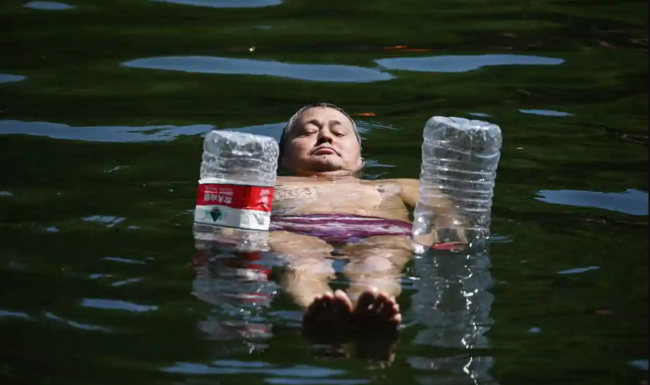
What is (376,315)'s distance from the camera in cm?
507

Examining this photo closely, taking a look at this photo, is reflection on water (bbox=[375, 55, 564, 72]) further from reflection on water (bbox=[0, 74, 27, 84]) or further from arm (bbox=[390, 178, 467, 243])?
arm (bbox=[390, 178, 467, 243])

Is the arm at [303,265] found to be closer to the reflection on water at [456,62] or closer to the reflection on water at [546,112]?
the reflection on water at [546,112]

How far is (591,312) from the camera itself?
215 inches

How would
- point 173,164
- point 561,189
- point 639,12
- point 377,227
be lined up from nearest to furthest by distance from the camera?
1. point 377,227
2. point 561,189
3. point 173,164
4. point 639,12

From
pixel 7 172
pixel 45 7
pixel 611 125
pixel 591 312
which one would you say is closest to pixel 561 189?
pixel 611 125

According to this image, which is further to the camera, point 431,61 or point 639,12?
point 639,12

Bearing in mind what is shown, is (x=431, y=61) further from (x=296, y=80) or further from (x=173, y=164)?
(x=173, y=164)

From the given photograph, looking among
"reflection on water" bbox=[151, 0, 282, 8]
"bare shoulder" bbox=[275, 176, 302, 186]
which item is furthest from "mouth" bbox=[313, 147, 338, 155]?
"reflection on water" bbox=[151, 0, 282, 8]

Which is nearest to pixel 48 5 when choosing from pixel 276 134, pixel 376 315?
pixel 276 134

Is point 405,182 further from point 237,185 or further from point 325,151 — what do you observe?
point 237,185

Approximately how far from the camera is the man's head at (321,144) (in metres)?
7.45

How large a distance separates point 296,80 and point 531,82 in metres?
1.95

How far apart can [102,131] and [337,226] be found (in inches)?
123

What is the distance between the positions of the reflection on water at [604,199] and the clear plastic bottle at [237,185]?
196 centimetres
